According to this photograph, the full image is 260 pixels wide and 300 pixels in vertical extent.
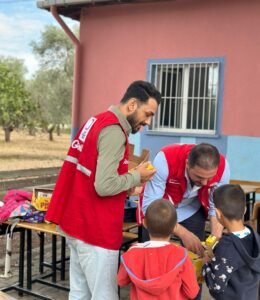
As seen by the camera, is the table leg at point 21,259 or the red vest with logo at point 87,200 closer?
the red vest with logo at point 87,200

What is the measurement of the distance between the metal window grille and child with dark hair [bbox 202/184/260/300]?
5.55m

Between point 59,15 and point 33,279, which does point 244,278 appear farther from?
point 59,15

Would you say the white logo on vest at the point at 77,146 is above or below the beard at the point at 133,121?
below

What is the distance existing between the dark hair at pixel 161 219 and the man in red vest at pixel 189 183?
0.31 meters

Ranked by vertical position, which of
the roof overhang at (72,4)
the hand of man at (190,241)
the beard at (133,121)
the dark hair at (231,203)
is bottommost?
the hand of man at (190,241)

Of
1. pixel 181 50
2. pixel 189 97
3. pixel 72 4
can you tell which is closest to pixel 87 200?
pixel 189 97

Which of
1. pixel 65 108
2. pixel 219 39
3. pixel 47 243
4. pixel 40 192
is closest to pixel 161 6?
pixel 219 39

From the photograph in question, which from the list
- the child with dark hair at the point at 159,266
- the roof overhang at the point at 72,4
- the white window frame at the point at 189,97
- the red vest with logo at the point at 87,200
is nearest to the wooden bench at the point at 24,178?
the roof overhang at the point at 72,4

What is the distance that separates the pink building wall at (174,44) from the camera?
24.5ft

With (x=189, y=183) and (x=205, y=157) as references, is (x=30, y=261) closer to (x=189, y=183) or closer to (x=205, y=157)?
(x=189, y=183)

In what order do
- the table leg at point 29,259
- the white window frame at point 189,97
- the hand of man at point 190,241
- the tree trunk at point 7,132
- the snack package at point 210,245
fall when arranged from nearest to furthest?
the snack package at point 210,245 → the hand of man at point 190,241 → the table leg at point 29,259 → the white window frame at point 189,97 → the tree trunk at point 7,132

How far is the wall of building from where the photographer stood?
24.5 ft

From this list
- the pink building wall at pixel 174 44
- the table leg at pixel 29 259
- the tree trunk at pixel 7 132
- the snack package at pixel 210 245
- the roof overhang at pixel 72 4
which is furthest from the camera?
the tree trunk at pixel 7 132

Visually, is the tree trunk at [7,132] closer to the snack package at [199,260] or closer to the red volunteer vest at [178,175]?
the red volunteer vest at [178,175]
